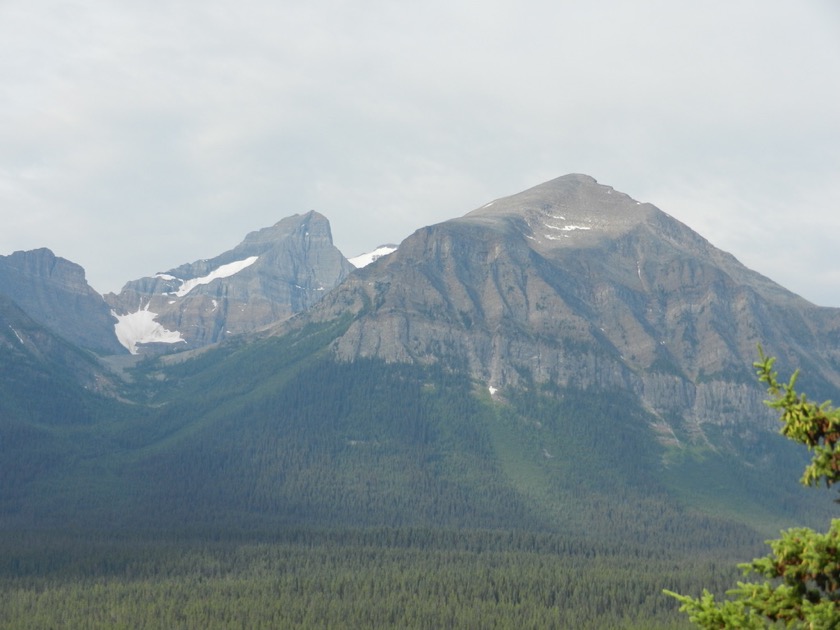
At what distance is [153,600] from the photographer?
195 metres

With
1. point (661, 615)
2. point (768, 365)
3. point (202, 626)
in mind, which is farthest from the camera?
A: point (661, 615)

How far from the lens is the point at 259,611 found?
186625mm

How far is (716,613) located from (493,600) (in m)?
175

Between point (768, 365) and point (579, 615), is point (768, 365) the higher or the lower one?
the higher one

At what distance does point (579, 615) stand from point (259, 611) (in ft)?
188

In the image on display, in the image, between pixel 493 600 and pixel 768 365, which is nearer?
pixel 768 365

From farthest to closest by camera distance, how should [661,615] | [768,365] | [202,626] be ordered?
1. [661,615]
2. [202,626]
3. [768,365]

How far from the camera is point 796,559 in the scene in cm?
2873

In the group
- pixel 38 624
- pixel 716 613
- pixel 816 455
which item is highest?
pixel 816 455

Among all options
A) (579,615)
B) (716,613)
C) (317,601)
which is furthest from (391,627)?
(716,613)

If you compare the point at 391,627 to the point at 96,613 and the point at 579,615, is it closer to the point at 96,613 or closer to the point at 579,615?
the point at 579,615

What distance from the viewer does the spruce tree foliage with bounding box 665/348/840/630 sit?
28141mm

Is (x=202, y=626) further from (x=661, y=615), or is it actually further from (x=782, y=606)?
(x=782, y=606)

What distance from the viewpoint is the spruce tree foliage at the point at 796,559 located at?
1108 inches
